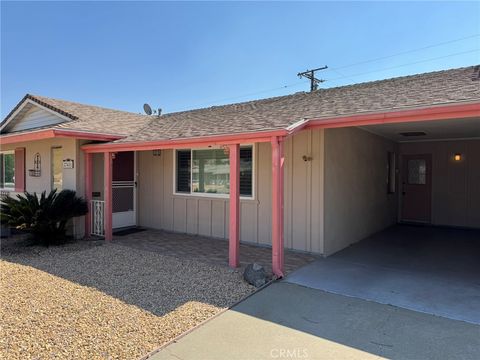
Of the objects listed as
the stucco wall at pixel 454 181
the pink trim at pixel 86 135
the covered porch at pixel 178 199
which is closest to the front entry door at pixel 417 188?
the stucco wall at pixel 454 181

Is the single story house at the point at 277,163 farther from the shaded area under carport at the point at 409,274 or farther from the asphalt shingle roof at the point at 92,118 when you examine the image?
the shaded area under carport at the point at 409,274

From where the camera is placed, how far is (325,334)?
3283mm

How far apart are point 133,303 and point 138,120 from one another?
25.3 ft

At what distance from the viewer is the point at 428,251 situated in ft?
22.6

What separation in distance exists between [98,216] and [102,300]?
14.6ft

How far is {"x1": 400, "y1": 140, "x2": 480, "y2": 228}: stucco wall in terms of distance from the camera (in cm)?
961

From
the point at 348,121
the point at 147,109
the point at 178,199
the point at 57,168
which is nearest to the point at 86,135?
the point at 57,168

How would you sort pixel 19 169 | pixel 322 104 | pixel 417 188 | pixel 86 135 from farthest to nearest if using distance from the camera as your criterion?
pixel 417 188 < pixel 19 169 < pixel 86 135 < pixel 322 104

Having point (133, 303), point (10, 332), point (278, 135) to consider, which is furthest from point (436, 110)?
point (10, 332)

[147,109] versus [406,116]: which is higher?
[147,109]

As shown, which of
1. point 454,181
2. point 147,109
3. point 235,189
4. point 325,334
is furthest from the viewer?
point 147,109

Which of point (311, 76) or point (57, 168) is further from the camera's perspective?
point (311, 76)

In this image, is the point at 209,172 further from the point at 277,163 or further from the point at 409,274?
the point at 409,274

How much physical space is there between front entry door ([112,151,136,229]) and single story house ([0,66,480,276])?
0.03 m
